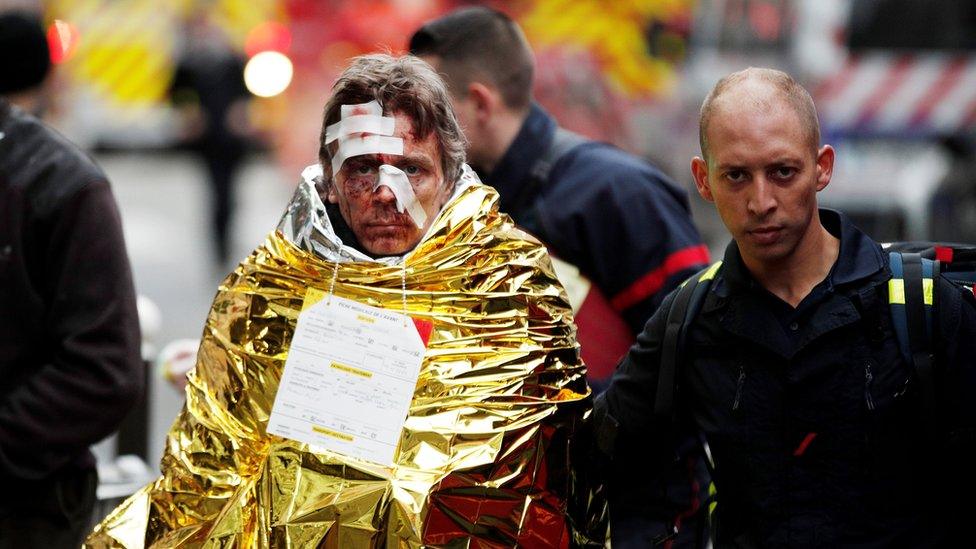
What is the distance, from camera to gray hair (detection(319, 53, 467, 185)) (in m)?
3.43

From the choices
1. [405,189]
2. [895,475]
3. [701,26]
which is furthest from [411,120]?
[701,26]

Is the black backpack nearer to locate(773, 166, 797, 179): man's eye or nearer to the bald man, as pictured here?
the bald man

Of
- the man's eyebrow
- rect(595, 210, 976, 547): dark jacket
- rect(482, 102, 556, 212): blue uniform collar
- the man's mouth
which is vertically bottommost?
rect(595, 210, 976, 547): dark jacket

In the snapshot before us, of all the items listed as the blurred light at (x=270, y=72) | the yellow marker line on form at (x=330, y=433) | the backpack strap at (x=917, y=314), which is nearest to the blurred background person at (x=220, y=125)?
the blurred light at (x=270, y=72)

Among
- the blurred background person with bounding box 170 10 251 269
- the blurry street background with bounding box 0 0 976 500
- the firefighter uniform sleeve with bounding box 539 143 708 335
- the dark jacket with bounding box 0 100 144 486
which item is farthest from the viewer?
the blurred background person with bounding box 170 10 251 269

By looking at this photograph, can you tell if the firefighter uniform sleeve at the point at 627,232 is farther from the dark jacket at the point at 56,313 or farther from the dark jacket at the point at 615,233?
the dark jacket at the point at 56,313

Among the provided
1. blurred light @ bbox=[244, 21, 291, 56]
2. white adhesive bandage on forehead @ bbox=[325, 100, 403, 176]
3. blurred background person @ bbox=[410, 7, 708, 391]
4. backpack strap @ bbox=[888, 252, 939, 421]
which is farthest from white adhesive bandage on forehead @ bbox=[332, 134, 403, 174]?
blurred light @ bbox=[244, 21, 291, 56]

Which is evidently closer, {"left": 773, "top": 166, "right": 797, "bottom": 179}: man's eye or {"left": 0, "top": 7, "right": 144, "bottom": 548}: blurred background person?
{"left": 773, "top": 166, "right": 797, "bottom": 179}: man's eye

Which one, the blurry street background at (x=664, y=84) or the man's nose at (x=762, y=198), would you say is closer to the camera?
the man's nose at (x=762, y=198)

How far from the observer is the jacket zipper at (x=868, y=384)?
2.95m

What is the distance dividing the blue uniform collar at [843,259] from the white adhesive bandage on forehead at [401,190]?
0.65 metres

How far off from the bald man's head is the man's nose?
12 centimetres

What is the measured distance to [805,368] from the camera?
9.87 feet

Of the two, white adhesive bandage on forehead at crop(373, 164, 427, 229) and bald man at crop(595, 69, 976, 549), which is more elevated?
white adhesive bandage on forehead at crop(373, 164, 427, 229)
